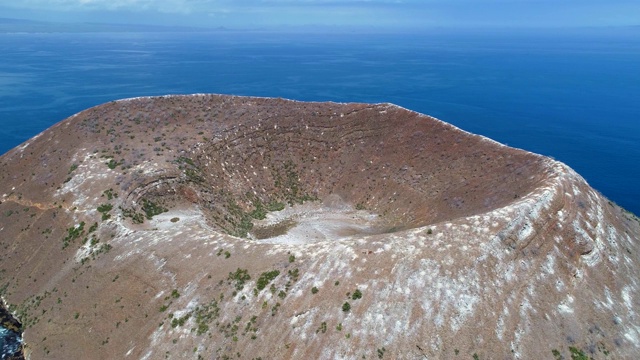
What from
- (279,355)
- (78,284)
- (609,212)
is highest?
(609,212)

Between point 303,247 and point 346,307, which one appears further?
point 303,247

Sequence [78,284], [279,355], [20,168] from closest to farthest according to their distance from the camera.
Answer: [279,355] → [78,284] → [20,168]

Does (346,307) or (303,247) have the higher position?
(303,247)

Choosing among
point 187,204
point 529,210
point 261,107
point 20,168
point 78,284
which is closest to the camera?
point 529,210

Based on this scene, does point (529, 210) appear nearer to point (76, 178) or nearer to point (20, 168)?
point (76, 178)

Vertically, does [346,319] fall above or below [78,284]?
above

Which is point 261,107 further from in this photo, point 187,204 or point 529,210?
point 529,210

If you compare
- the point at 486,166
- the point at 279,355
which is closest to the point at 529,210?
the point at 486,166

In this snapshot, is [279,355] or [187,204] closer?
[279,355]
